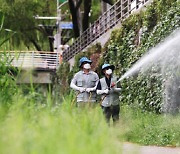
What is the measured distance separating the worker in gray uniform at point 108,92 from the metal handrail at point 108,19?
33.3ft

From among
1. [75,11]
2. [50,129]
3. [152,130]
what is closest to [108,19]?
[75,11]

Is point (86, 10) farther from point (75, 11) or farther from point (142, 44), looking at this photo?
point (142, 44)

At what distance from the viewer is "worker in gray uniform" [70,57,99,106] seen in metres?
13.4

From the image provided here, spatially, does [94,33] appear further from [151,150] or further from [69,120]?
[69,120]

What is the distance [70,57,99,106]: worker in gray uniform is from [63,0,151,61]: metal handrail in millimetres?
10157

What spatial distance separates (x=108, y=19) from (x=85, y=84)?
1669 cm

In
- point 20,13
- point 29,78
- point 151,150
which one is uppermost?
point 20,13

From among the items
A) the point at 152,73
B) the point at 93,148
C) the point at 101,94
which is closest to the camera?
the point at 93,148

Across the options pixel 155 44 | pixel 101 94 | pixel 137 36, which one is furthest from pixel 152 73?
pixel 101 94

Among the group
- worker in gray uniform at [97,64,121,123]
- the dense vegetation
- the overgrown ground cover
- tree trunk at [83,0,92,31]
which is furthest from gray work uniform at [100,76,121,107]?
tree trunk at [83,0,92,31]

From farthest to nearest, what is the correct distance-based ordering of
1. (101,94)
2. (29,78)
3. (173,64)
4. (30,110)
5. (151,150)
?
(173,64), (101,94), (151,150), (29,78), (30,110)

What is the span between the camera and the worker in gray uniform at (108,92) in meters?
13.4

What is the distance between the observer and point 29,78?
7945 millimetres

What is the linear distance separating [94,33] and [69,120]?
25784 mm
